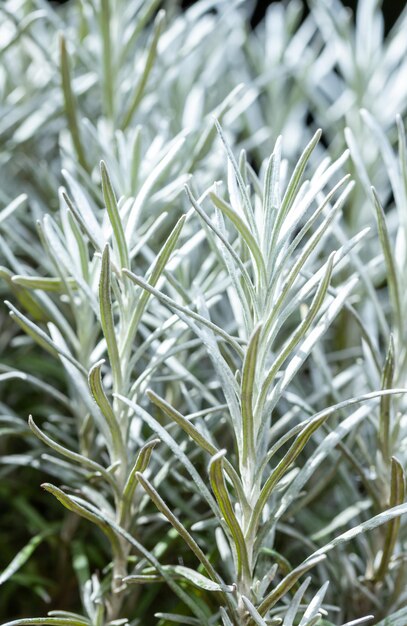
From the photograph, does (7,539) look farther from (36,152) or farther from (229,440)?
(36,152)

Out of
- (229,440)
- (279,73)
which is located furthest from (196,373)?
(279,73)

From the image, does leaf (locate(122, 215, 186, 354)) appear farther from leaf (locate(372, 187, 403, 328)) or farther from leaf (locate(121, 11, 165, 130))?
leaf (locate(121, 11, 165, 130))

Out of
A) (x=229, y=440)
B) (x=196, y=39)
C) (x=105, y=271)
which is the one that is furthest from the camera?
(x=196, y=39)

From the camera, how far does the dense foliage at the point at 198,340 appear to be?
267 mm

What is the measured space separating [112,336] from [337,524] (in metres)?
0.13

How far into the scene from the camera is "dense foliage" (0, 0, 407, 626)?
0.27 m

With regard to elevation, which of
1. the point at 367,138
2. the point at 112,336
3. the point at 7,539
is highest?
the point at 367,138

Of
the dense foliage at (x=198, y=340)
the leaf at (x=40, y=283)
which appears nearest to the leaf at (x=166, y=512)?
the dense foliage at (x=198, y=340)

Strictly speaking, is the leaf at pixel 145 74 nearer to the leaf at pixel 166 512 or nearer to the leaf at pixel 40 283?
the leaf at pixel 40 283

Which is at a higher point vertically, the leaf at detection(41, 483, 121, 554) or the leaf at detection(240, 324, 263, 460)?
the leaf at detection(240, 324, 263, 460)

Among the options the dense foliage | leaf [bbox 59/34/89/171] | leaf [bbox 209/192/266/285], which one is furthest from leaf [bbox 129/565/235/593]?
leaf [bbox 59/34/89/171]

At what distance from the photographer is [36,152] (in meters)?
0.52

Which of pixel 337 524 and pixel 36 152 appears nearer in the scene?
pixel 337 524

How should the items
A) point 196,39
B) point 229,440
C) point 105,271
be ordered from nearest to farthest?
point 105,271 < point 229,440 < point 196,39
